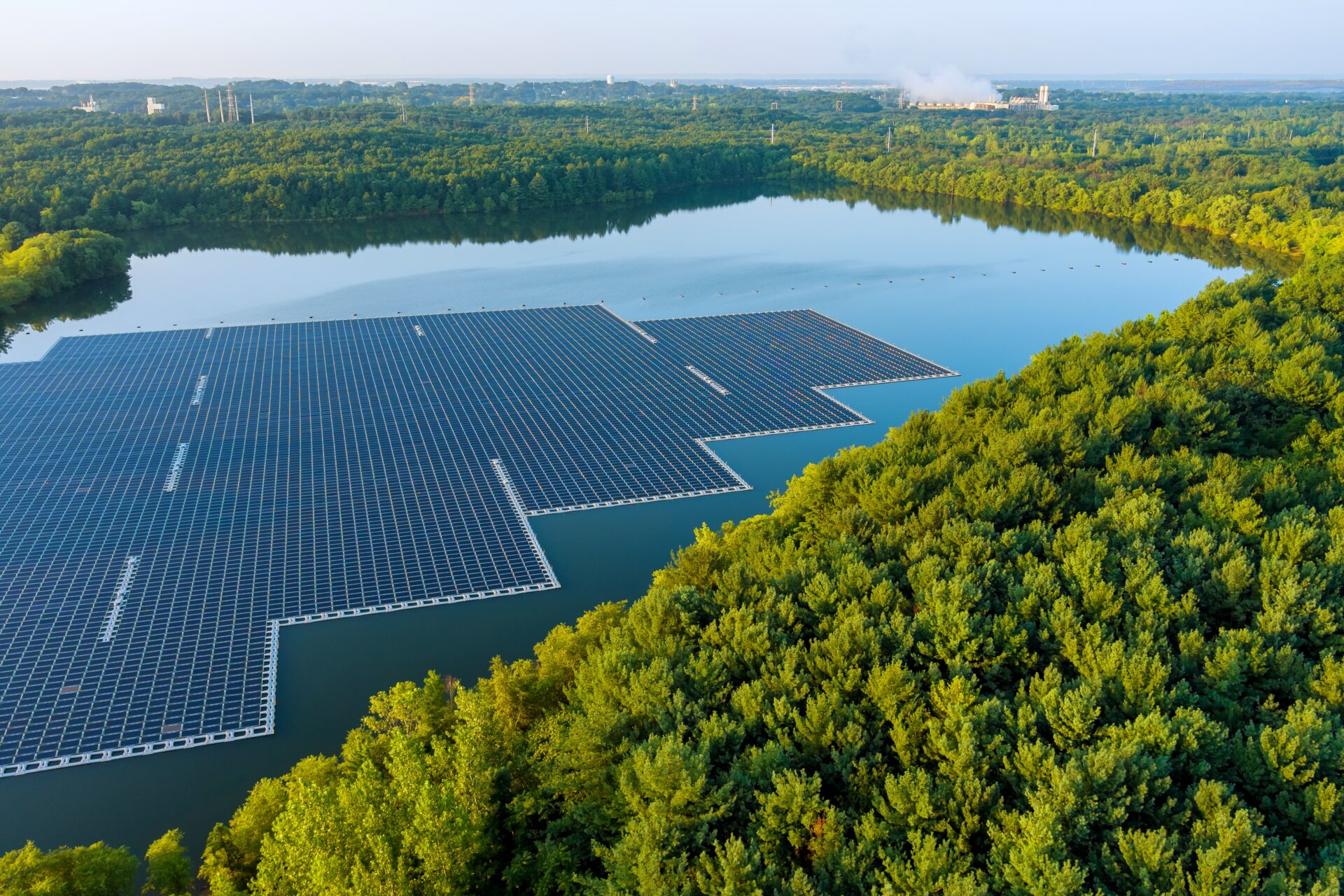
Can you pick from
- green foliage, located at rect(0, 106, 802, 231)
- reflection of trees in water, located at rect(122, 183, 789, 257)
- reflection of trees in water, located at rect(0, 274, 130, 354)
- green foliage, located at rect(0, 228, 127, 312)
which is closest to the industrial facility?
green foliage, located at rect(0, 106, 802, 231)

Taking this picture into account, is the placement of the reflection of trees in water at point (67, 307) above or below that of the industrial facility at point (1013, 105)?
below

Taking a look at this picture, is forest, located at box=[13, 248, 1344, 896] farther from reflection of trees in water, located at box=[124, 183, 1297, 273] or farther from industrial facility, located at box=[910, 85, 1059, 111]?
industrial facility, located at box=[910, 85, 1059, 111]

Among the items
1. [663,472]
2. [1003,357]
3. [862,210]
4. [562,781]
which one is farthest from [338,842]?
[862,210]

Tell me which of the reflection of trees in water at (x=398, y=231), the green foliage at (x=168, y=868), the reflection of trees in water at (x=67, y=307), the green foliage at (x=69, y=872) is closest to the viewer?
the green foliage at (x=69, y=872)

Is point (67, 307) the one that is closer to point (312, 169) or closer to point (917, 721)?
point (312, 169)

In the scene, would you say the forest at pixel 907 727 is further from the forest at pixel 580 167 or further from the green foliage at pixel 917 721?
the forest at pixel 580 167

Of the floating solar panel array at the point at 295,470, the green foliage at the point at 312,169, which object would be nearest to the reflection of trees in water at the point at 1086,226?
the green foliage at the point at 312,169

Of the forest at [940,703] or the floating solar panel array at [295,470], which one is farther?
the floating solar panel array at [295,470]
